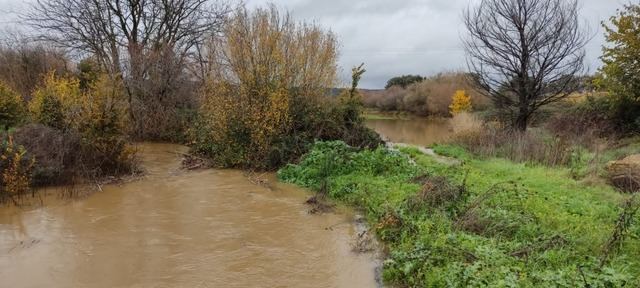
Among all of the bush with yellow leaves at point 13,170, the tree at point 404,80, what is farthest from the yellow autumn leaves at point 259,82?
the tree at point 404,80

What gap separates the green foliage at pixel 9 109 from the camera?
13734 millimetres

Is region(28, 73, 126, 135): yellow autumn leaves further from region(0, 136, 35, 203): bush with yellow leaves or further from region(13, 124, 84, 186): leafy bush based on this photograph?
region(0, 136, 35, 203): bush with yellow leaves

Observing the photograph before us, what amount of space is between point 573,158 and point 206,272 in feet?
35.0

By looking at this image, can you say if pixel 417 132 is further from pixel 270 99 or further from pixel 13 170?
pixel 13 170

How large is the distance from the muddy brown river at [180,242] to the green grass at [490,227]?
64cm

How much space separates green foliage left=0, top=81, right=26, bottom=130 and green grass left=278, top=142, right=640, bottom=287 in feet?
31.4

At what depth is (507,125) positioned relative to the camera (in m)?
18.4

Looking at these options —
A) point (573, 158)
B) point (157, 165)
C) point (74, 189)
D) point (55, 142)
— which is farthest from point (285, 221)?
point (573, 158)

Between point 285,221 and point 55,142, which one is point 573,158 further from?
point 55,142

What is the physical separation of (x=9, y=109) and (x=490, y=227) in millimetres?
14496

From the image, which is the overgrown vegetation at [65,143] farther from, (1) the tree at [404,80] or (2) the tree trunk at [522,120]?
(1) the tree at [404,80]

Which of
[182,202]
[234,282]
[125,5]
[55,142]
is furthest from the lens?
[125,5]

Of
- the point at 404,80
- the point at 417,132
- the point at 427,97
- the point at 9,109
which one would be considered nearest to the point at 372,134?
the point at 9,109

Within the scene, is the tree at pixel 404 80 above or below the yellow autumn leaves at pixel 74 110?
above
